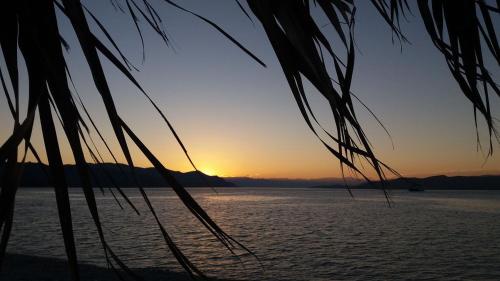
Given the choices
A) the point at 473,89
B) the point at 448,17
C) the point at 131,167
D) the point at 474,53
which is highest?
the point at 448,17

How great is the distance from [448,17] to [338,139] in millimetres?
566

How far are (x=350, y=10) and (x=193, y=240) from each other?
100ft

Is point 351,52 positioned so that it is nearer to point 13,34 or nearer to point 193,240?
point 13,34

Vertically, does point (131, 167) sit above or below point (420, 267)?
above

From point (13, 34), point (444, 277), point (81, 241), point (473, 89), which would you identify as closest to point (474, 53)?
point (473, 89)

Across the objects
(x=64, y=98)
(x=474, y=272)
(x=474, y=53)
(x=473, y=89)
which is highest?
(x=474, y=53)

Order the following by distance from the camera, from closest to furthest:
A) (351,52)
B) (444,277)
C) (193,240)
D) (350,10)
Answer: (351,52) → (350,10) → (444,277) → (193,240)

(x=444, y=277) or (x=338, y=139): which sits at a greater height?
(x=338, y=139)

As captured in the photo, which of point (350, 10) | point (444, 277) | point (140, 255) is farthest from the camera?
point (140, 255)

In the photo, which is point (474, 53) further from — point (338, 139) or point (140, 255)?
point (140, 255)

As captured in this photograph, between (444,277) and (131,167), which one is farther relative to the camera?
(444,277)

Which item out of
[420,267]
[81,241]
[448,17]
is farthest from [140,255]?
[448,17]

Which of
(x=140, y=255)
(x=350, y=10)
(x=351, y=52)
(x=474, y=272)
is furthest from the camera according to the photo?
(x=140, y=255)

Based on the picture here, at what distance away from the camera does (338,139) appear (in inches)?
33.9
